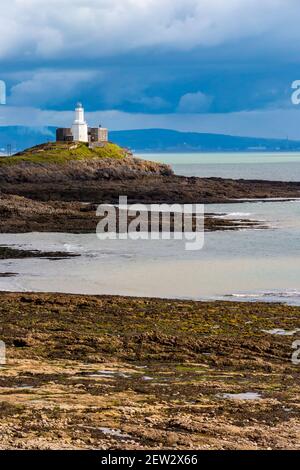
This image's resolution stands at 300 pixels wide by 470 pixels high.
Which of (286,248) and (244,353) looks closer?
(244,353)

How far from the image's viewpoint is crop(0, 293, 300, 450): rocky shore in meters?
11.8

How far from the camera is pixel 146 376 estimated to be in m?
15.5

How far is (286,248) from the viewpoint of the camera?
42.8 meters

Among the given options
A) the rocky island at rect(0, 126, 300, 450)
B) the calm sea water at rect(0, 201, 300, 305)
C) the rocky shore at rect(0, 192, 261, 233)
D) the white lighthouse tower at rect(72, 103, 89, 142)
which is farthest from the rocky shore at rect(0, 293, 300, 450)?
the white lighthouse tower at rect(72, 103, 89, 142)

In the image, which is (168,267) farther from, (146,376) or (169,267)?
(146,376)

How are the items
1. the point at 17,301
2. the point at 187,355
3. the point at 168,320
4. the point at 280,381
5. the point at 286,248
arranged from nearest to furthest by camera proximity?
1. the point at 280,381
2. the point at 187,355
3. the point at 168,320
4. the point at 17,301
5. the point at 286,248

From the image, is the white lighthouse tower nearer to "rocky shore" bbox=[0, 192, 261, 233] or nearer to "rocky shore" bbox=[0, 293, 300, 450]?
"rocky shore" bbox=[0, 192, 261, 233]

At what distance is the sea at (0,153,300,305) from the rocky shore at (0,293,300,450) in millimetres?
4488

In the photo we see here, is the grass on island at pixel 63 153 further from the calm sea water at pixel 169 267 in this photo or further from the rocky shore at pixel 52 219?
the calm sea water at pixel 169 267

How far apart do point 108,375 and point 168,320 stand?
6.18m

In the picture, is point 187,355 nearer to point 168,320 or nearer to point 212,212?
point 168,320

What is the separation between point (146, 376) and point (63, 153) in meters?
78.8

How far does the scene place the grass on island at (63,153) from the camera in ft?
290

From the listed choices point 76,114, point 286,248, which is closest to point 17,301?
point 286,248
